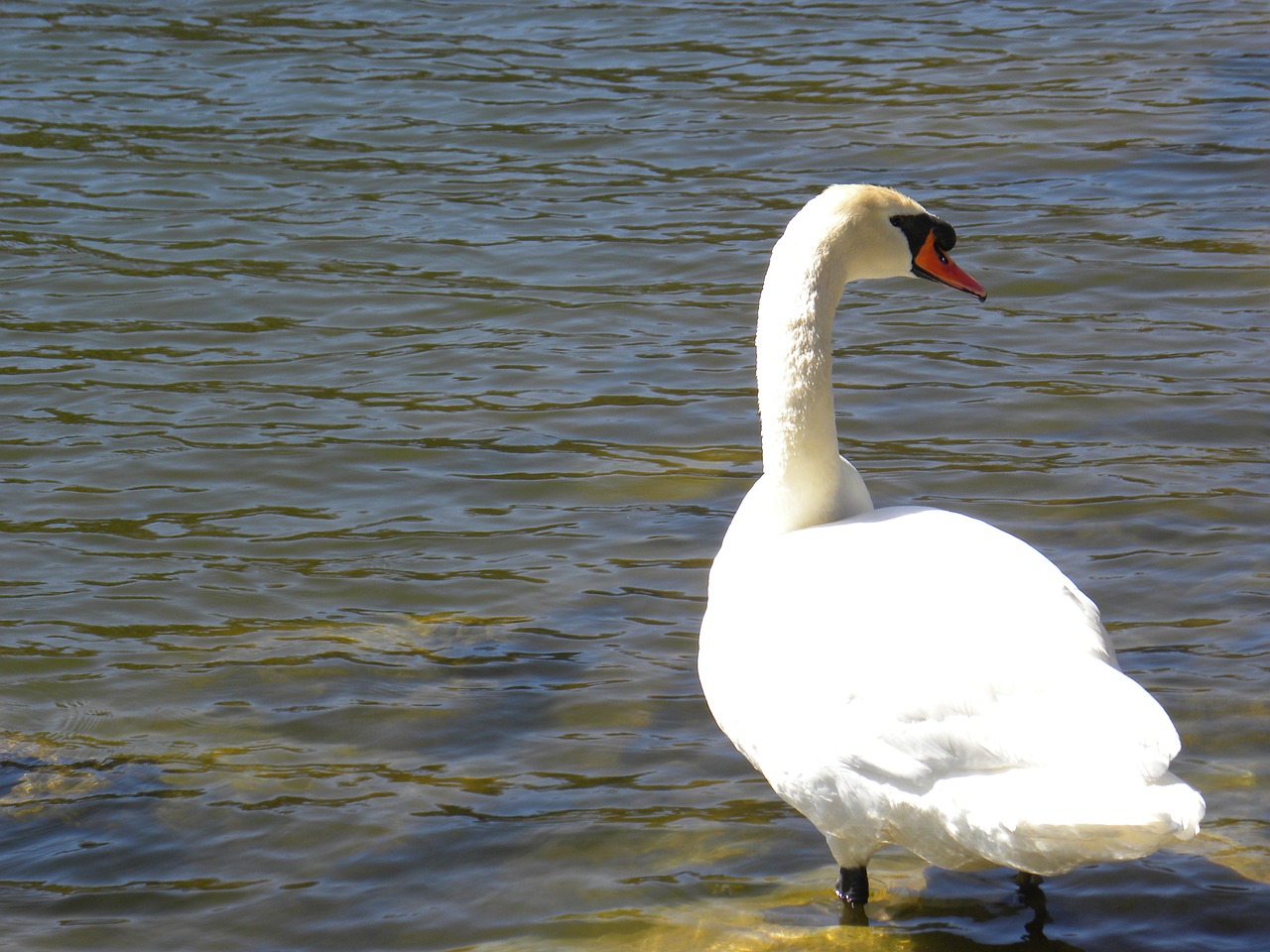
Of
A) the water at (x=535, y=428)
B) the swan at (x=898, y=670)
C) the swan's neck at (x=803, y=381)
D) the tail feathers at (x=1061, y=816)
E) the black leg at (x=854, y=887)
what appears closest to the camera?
the tail feathers at (x=1061, y=816)

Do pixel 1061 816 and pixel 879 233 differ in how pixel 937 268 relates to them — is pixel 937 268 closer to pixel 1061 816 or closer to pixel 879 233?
pixel 879 233

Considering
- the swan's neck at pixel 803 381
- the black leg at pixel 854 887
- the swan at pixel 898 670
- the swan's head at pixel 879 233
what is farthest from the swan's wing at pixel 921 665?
the swan's head at pixel 879 233

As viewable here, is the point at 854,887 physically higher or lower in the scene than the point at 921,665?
lower

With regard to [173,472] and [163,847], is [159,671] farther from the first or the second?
[173,472]

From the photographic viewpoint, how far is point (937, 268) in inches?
178

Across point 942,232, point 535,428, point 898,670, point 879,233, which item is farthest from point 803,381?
point 535,428

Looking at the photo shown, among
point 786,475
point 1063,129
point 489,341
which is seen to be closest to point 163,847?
point 786,475

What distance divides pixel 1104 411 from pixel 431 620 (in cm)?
300

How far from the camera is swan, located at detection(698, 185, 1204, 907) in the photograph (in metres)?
3.38

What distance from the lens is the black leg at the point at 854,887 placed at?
4.19 metres

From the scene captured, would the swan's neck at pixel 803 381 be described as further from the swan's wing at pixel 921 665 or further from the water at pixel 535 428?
the water at pixel 535 428

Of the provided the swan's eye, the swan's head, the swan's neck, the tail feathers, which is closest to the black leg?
the tail feathers

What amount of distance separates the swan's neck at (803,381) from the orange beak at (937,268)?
25 centimetres

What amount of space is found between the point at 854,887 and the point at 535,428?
3.40 m
